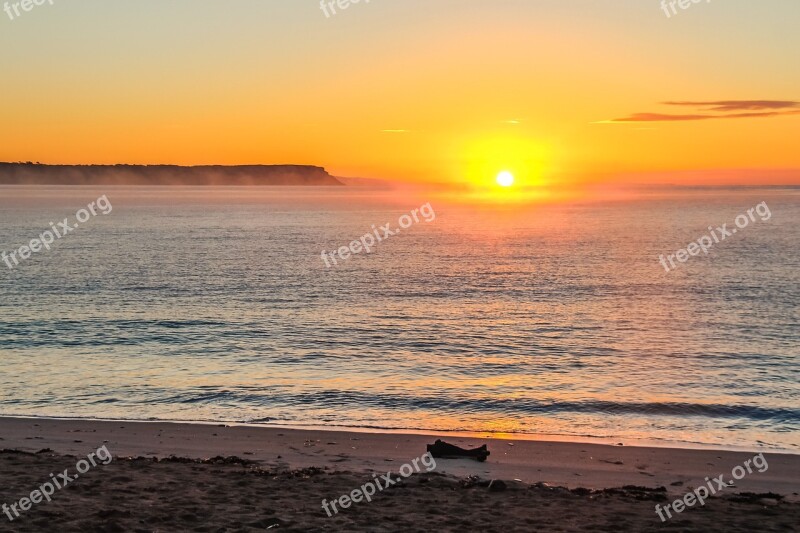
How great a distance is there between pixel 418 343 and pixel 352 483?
63.4 ft

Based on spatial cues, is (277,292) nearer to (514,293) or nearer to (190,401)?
(514,293)

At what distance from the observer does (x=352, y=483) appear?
1380 cm

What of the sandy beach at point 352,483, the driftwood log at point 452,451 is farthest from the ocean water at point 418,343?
the driftwood log at point 452,451

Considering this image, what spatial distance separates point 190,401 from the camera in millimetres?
23359

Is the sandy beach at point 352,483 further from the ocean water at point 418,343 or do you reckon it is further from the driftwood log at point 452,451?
the ocean water at point 418,343

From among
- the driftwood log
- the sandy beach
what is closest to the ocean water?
the sandy beach

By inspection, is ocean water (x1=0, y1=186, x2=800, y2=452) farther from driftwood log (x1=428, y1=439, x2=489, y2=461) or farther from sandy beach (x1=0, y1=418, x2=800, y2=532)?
driftwood log (x1=428, y1=439, x2=489, y2=461)

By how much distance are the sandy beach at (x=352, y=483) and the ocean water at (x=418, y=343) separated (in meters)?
2.71

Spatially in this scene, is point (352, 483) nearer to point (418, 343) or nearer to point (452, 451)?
point (452, 451)

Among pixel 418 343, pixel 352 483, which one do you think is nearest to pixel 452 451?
pixel 352 483

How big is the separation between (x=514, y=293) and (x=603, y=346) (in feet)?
54.4

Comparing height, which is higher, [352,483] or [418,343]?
[418,343]

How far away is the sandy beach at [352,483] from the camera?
11.5m

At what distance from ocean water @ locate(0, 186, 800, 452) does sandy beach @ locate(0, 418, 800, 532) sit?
8.87 feet
